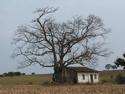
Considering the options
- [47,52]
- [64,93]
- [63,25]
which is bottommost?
[64,93]

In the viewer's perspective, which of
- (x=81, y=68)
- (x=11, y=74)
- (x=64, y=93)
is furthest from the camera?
(x=11, y=74)

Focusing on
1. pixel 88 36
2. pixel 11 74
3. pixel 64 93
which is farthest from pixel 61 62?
pixel 11 74

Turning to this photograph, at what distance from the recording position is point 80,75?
76875mm

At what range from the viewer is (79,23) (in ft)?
244

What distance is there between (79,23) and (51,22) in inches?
194

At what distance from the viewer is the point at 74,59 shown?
72.1 meters

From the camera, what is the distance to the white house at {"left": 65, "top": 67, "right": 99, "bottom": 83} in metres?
76.2

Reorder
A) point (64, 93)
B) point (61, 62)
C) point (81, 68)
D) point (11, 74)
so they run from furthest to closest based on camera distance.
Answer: point (11, 74), point (81, 68), point (61, 62), point (64, 93)

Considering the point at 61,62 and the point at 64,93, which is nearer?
the point at 64,93

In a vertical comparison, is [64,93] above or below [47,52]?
below

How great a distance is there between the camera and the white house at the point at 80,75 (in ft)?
250

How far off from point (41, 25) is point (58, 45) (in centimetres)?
478

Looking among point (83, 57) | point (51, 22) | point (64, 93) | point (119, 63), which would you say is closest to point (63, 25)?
point (51, 22)

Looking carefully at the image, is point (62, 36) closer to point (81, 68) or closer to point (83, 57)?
point (83, 57)
